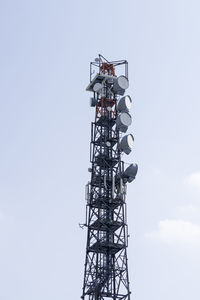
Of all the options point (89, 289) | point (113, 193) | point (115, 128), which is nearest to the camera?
point (89, 289)

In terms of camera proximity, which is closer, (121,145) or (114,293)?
(114,293)

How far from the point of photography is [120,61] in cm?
7881

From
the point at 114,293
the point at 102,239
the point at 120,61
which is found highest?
the point at 120,61

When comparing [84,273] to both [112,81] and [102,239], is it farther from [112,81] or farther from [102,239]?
[112,81]

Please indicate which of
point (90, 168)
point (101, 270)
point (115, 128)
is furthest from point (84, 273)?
point (115, 128)

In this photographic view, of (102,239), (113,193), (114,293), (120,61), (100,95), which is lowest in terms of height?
(114,293)

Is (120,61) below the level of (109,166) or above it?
above

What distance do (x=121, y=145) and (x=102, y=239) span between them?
1141 cm

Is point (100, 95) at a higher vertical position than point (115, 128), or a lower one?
higher

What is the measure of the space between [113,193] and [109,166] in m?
3.91

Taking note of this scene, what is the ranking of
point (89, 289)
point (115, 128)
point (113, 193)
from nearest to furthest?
point (89, 289) < point (113, 193) < point (115, 128)

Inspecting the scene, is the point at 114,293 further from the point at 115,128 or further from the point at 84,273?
the point at 115,128

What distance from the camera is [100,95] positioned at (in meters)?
76.5

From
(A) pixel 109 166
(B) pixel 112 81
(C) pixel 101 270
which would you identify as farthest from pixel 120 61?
(C) pixel 101 270
